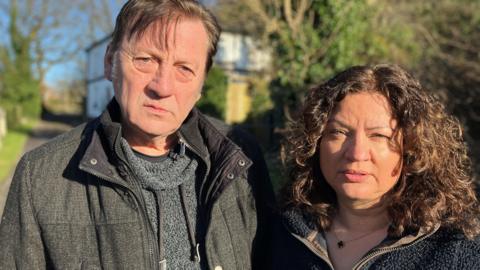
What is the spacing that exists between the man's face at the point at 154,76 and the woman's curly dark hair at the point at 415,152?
0.58 meters

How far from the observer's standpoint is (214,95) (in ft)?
43.2

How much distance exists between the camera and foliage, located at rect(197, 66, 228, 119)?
41.5 ft

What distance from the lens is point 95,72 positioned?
30.6 meters

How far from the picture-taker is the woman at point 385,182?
1.68m

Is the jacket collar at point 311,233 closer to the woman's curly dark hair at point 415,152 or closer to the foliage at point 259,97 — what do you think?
the woman's curly dark hair at point 415,152

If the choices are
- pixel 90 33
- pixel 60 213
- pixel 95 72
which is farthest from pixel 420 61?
pixel 95 72

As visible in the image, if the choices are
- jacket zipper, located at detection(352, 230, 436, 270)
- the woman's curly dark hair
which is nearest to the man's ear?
the woman's curly dark hair

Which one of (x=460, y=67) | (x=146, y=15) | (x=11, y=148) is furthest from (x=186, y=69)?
(x=11, y=148)

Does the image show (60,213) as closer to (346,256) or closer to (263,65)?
(346,256)

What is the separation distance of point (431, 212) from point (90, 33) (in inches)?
1060

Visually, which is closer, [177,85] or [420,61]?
[177,85]

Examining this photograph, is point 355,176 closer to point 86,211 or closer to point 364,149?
point 364,149

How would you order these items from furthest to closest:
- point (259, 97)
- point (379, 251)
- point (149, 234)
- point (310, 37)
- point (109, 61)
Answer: point (259, 97) < point (310, 37) < point (109, 61) < point (149, 234) < point (379, 251)

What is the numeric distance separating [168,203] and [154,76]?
1.73 feet
